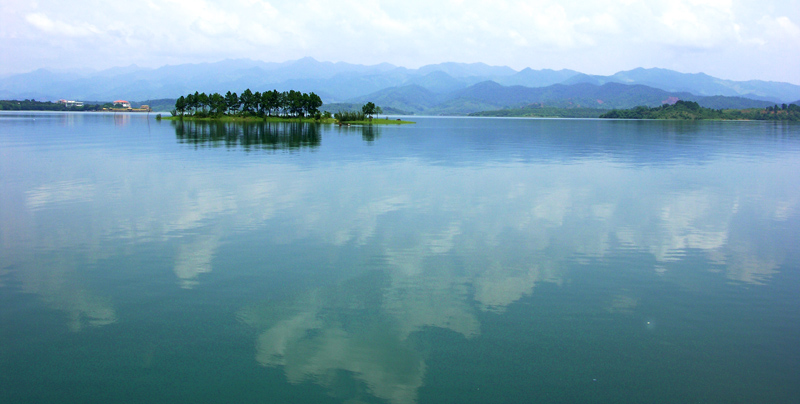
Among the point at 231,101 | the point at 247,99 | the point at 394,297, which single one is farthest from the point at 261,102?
the point at 394,297

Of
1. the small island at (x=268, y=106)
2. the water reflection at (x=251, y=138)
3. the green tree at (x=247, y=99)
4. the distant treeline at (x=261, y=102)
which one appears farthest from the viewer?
the distant treeline at (x=261, y=102)

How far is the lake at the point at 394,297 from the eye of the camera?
10586 mm

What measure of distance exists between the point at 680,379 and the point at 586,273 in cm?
671

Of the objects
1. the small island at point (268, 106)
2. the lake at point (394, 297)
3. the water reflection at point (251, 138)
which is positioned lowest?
the lake at point (394, 297)

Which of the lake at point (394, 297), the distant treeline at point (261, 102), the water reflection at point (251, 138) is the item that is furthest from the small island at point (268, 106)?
the lake at point (394, 297)

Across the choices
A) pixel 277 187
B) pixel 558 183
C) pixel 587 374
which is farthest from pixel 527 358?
pixel 558 183

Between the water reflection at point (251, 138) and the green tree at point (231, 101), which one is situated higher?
the green tree at point (231, 101)

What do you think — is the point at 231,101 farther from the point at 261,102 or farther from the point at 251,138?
the point at 251,138

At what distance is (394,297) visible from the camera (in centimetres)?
1483

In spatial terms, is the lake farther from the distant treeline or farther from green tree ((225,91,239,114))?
green tree ((225,91,239,114))

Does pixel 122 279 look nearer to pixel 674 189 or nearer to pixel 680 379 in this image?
pixel 680 379

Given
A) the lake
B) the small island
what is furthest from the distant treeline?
the lake

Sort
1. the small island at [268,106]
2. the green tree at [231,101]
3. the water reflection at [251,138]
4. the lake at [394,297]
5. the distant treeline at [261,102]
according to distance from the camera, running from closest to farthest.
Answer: the lake at [394,297]
the water reflection at [251,138]
the small island at [268,106]
the distant treeline at [261,102]
the green tree at [231,101]

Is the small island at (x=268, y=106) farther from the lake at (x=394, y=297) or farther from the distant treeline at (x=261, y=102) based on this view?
the lake at (x=394, y=297)
